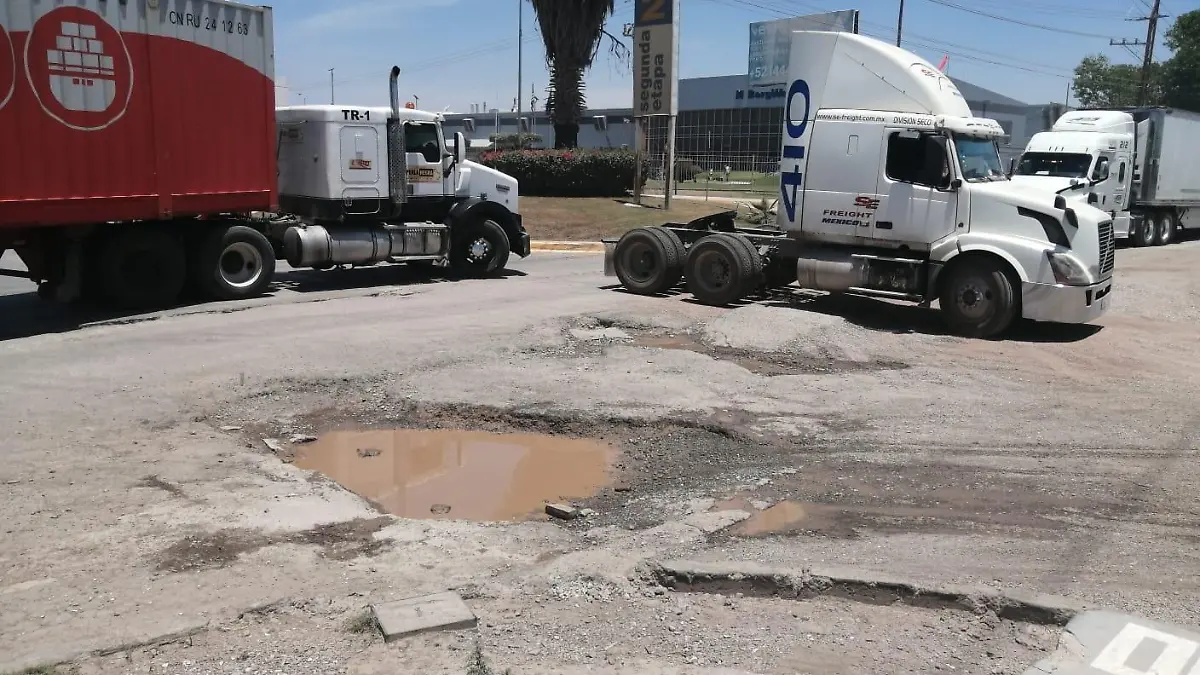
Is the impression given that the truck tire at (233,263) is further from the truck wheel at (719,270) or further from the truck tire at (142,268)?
the truck wheel at (719,270)

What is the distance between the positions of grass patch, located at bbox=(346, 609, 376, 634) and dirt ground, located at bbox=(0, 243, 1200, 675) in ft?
0.06

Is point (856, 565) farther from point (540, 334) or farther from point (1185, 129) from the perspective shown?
point (1185, 129)

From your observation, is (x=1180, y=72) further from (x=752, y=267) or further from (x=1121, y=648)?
(x=1121, y=648)

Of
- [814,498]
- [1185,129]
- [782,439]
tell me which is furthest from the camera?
[1185,129]

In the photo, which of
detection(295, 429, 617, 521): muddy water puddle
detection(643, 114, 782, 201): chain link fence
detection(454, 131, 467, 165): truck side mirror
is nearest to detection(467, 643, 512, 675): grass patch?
detection(295, 429, 617, 521): muddy water puddle

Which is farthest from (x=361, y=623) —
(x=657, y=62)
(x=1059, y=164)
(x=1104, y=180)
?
(x=657, y=62)

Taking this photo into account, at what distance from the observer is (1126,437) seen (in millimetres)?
7715

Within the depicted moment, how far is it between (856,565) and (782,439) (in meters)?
2.56

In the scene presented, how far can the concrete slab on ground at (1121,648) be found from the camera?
162 inches

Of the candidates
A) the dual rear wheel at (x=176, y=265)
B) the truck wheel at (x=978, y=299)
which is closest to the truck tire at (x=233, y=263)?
the dual rear wheel at (x=176, y=265)

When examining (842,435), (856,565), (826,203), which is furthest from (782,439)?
(826,203)

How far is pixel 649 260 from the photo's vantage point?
14758mm

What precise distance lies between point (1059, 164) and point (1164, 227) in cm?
606

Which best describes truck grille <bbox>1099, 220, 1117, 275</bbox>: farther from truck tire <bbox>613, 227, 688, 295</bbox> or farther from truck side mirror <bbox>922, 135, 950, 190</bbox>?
truck tire <bbox>613, 227, 688, 295</bbox>
